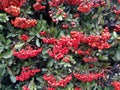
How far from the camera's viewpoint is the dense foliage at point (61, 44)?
2.54 metres

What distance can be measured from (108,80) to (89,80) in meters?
0.26

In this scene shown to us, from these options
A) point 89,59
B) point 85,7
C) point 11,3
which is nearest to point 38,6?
point 11,3

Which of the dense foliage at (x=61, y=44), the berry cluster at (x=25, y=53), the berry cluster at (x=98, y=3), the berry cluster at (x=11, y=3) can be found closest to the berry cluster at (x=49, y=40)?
the dense foliage at (x=61, y=44)

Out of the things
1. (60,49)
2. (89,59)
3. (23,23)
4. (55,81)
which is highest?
(23,23)

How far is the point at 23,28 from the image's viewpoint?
266 cm

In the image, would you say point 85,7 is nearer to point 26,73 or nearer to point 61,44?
point 61,44

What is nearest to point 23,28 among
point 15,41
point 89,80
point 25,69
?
point 15,41

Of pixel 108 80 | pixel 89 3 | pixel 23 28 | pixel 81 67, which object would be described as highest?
pixel 89 3

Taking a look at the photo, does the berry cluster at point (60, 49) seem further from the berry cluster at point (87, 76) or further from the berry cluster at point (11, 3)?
the berry cluster at point (11, 3)

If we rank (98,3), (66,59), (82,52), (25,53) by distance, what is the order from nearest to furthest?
(25,53), (66,59), (82,52), (98,3)

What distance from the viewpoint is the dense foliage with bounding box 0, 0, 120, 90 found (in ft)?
8.34

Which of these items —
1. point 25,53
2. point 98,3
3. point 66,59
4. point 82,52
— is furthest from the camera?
point 98,3

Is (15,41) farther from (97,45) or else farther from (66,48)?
(97,45)

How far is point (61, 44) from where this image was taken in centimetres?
251
